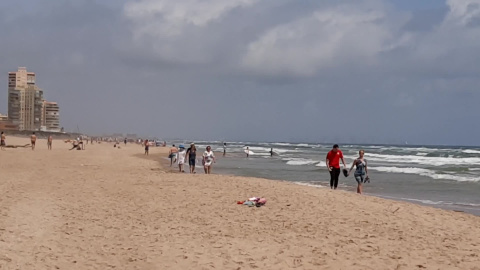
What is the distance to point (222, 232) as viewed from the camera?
26.2 feet

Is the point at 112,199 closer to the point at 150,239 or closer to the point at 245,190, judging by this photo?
the point at 245,190

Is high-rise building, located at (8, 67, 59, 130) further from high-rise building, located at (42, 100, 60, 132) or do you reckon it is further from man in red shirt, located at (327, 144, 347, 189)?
man in red shirt, located at (327, 144, 347, 189)

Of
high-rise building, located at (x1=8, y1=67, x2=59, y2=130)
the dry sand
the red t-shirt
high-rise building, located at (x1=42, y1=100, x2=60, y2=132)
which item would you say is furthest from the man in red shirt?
high-rise building, located at (x1=42, y1=100, x2=60, y2=132)

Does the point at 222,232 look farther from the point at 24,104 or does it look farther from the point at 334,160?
the point at 24,104

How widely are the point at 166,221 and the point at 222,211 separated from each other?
1.34 meters

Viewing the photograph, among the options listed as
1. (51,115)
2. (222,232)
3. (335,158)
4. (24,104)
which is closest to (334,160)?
(335,158)

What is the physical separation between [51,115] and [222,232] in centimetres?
13522

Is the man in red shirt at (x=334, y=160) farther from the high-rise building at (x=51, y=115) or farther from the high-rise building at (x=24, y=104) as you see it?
the high-rise building at (x=51, y=115)

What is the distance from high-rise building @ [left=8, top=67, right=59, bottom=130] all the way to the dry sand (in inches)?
4383

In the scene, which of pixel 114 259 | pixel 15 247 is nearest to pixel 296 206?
pixel 114 259

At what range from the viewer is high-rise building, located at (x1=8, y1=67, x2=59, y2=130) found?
11656 centimetres

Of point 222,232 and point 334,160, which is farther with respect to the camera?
point 334,160

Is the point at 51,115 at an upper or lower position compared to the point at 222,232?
upper

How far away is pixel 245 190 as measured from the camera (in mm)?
12836
